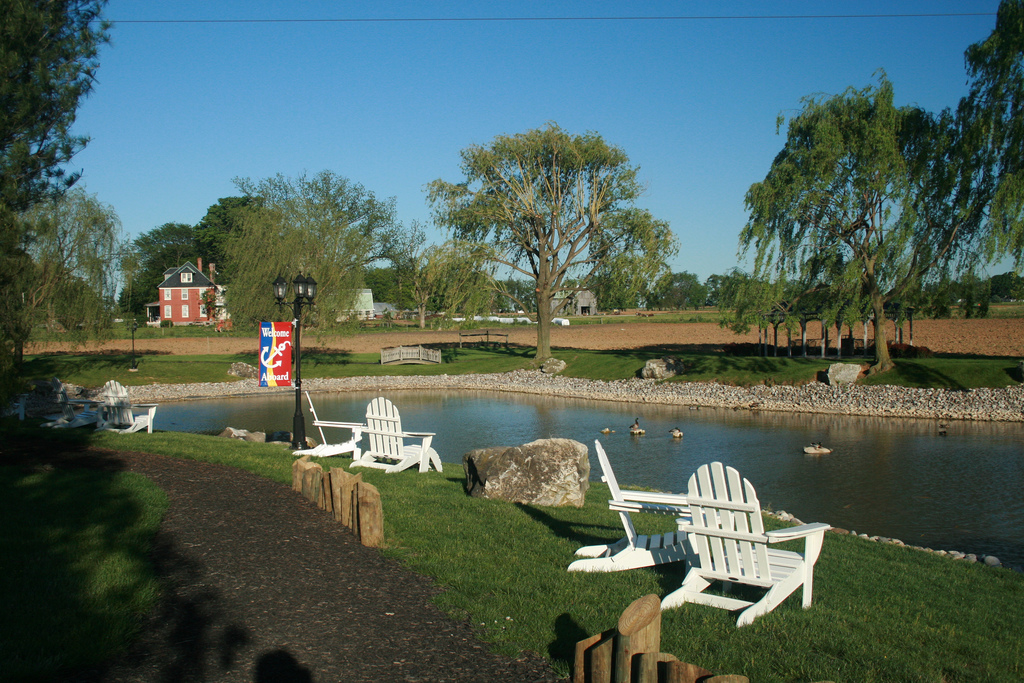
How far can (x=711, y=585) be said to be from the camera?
19.1ft

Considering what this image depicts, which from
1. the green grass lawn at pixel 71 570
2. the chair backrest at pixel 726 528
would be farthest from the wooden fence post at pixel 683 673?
the green grass lawn at pixel 71 570

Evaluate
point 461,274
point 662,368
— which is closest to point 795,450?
point 662,368

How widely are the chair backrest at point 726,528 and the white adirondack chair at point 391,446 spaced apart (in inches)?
246

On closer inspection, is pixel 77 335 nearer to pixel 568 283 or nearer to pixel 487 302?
pixel 487 302

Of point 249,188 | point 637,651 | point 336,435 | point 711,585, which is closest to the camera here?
point 637,651

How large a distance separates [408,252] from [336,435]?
5283cm

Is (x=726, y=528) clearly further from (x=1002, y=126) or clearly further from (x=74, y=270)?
(x=74, y=270)

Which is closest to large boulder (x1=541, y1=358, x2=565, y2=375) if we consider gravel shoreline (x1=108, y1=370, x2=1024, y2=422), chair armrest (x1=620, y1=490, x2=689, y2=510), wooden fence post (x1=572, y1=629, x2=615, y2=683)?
gravel shoreline (x1=108, y1=370, x2=1024, y2=422)

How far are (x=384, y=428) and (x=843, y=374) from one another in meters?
18.9

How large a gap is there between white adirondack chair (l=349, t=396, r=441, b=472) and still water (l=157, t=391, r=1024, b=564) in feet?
4.50

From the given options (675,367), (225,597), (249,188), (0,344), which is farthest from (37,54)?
(249,188)

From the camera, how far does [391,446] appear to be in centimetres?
1138

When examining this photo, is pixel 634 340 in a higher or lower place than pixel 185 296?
lower

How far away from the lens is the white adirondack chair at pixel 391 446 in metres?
11.0
